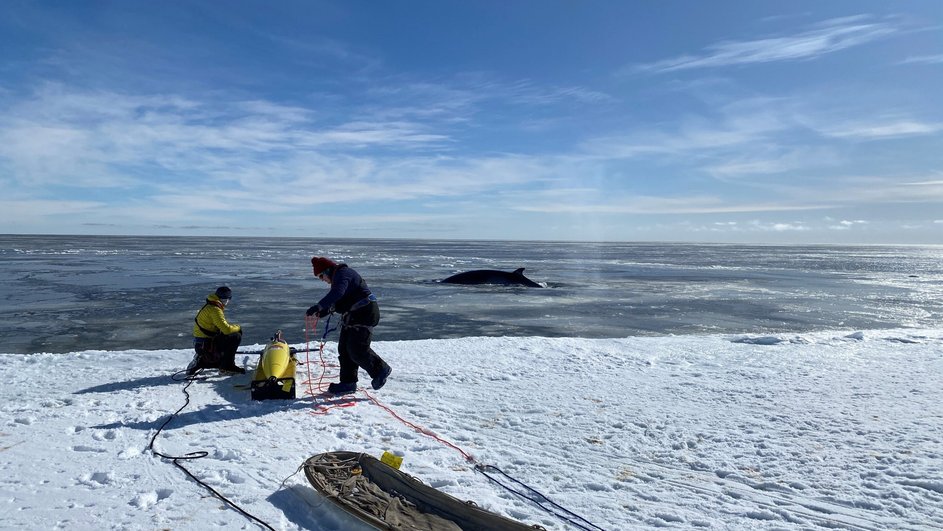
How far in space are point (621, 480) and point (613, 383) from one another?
3597mm

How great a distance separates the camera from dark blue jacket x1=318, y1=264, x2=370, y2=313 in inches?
283

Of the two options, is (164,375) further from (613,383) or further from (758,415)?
(758,415)

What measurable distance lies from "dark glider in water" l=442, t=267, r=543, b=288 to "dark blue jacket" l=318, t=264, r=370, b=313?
22326mm

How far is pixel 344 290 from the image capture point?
7266 mm

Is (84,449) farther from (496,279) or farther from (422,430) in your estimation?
(496,279)

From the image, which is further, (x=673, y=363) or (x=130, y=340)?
(x=130, y=340)

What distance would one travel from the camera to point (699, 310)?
797 inches

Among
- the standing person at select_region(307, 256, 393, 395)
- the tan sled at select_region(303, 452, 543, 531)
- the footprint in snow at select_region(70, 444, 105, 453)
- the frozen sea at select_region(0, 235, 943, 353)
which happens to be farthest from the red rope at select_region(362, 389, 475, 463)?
the frozen sea at select_region(0, 235, 943, 353)

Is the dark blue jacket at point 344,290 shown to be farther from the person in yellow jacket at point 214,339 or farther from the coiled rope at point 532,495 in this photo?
the person in yellow jacket at point 214,339

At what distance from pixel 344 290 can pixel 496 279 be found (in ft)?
76.9

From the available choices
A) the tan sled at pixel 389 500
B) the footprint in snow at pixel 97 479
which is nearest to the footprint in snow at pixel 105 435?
the footprint in snow at pixel 97 479

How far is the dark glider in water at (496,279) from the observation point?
29969mm

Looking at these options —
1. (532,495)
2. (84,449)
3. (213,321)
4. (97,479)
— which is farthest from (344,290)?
(532,495)

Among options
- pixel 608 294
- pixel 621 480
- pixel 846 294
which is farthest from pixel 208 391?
pixel 846 294
